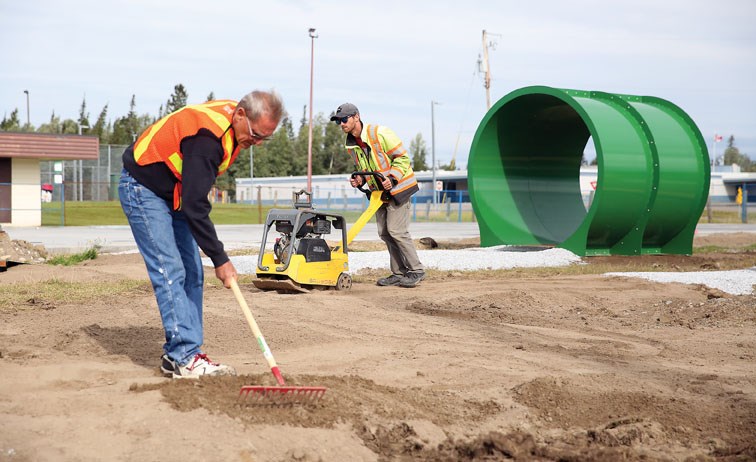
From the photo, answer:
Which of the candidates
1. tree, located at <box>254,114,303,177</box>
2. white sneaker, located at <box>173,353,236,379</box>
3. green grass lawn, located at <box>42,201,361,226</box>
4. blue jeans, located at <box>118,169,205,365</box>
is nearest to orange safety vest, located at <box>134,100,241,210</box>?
blue jeans, located at <box>118,169,205,365</box>

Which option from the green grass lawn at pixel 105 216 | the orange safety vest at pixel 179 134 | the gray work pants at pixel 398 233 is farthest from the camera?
the green grass lawn at pixel 105 216

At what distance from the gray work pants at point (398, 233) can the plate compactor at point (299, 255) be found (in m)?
0.83

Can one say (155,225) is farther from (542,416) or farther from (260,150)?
(260,150)

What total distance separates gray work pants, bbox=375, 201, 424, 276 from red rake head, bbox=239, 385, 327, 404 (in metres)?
5.83

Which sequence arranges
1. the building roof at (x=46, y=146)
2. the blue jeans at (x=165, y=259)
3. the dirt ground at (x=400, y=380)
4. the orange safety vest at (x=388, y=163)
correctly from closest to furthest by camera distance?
the dirt ground at (x=400, y=380)
the blue jeans at (x=165, y=259)
the orange safety vest at (x=388, y=163)
the building roof at (x=46, y=146)

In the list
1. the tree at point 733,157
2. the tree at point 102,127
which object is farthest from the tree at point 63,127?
the tree at point 733,157

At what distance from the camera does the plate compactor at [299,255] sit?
8.88m

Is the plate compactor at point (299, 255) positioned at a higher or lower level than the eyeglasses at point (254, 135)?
lower

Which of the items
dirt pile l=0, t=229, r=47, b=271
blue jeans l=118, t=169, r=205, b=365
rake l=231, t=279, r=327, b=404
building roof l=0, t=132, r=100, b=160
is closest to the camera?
rake l=231, t=279, r=327, b=404

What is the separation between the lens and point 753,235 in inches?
985

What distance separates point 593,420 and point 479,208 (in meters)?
12.4

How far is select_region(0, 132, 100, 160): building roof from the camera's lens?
29844mm

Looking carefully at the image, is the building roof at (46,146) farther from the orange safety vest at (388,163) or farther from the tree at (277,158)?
the tree at (277,158)

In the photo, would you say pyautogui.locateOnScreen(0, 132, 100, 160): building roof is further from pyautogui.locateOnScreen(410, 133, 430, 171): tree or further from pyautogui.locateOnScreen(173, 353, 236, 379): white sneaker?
pyautogui.locateOnScreen(410, 133, 430, 171): tree
